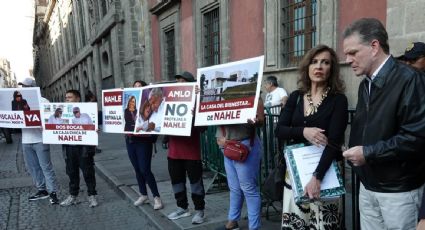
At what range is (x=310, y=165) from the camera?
254cm

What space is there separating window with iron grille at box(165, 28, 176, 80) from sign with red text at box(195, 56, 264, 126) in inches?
447

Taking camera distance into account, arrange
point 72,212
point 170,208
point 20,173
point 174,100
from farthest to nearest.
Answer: point 20,173
point 72,212
point 170,208
point 174,100

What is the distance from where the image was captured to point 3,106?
19.4ft

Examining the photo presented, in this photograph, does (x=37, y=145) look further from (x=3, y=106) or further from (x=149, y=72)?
(x=149, y=72)

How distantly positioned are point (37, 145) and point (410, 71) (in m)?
5.48

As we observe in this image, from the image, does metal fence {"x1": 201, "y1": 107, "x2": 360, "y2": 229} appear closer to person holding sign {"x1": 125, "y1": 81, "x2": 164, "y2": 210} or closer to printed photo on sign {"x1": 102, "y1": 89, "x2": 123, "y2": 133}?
person holding sign {"x1": 125, "y1": 81, "x2": 164, "y2": 210}

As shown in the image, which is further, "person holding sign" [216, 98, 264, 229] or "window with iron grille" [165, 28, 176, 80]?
"window with iron grille" [165, 28, 176, 80]

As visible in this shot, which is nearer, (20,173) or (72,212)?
(72,212)

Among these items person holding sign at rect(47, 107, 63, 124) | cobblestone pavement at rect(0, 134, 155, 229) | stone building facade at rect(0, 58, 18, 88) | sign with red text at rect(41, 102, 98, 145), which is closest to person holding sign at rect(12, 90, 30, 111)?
sign with red text at rect(41, 102, 98, 145)

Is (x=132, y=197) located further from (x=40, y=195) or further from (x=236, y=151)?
(x=236, y=151)

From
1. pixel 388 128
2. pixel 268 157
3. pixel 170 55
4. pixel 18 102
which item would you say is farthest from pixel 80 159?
pixel 170 55

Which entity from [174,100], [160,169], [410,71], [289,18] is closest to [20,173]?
[160,169]

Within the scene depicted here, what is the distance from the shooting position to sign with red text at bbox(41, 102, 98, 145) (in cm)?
537

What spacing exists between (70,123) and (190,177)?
7.75 ft
